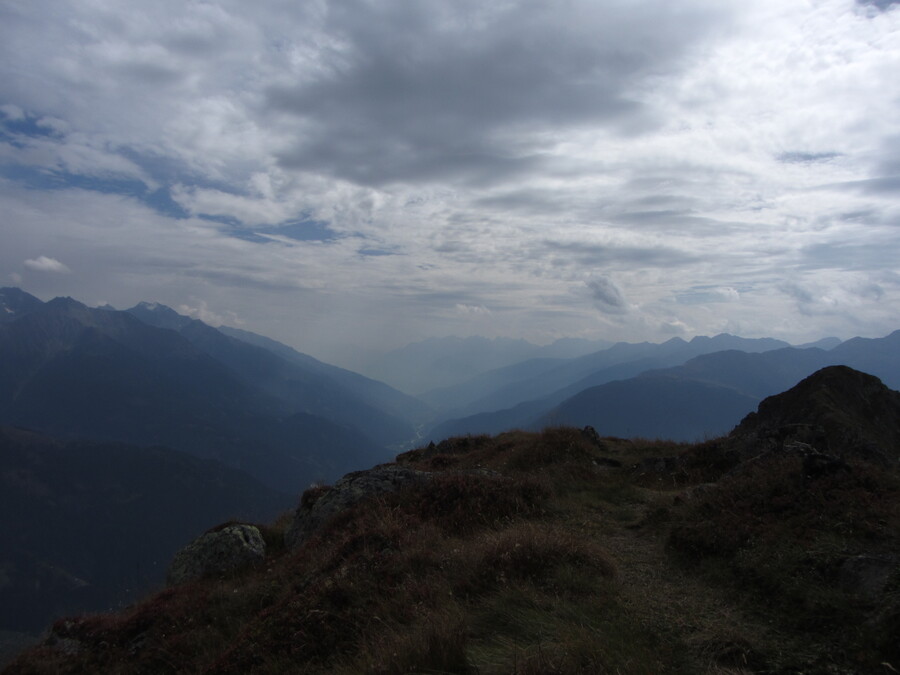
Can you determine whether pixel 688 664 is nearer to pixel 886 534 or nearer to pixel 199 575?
pixel 886 534

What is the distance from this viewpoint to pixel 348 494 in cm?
1386

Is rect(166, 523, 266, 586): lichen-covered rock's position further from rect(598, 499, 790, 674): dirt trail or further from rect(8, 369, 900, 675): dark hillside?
rect(598, 499, 790, 674): dirt trail

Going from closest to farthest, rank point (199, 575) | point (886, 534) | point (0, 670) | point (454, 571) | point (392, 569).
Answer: point (886, 534) → point (454, 571) → point (392, 569) → point (0, 670) → point (199, 575)

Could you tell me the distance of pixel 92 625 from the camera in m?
11.6

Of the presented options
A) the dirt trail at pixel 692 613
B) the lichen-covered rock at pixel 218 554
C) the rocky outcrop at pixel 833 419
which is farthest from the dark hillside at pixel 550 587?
the rocky outcrop at pixel 833 419

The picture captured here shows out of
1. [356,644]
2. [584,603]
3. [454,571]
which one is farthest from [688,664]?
[356,644]

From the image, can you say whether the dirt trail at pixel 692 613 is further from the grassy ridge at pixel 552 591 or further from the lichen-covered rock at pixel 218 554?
the lichen-covered rock at pixel 218 554

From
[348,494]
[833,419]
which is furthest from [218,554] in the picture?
[833,419]

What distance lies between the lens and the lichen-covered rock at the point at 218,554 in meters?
13.9

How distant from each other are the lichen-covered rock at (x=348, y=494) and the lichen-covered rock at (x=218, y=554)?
1.06 metres

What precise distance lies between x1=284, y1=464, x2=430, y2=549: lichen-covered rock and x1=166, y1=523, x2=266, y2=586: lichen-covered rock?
1064 mm

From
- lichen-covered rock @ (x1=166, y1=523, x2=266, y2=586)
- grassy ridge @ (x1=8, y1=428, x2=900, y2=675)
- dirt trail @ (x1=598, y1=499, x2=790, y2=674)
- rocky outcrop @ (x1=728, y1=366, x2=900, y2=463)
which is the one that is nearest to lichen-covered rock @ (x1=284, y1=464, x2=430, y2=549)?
grassy ridge @ (x1=8, y1=428, x2=900, y2=675)

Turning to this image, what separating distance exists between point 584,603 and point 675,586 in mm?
2157

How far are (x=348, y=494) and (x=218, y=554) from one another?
4.42 metres
